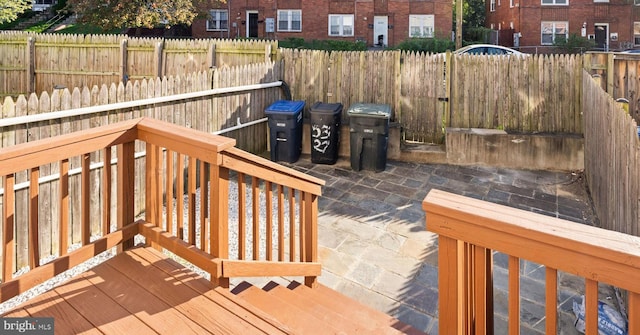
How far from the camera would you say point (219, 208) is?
8.71 feet

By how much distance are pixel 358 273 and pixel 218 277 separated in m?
2.27

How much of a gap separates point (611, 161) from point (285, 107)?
18.2 ft

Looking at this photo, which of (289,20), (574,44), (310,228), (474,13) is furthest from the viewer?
(474,13)

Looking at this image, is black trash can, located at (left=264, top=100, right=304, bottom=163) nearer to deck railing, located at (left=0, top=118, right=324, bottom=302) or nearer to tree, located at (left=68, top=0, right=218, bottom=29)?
deck railing, located at (left=0, top=118, right=324, bottom=302)

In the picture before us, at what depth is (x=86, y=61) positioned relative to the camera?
13.0m

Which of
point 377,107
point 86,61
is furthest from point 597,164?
point 86,61

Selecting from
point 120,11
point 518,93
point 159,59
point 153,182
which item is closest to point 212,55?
point 159,59

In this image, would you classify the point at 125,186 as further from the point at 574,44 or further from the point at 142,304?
the point at 574,44

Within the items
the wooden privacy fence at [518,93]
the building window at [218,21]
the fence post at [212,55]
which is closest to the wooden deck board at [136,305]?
the wooden privacy fence at [518,93]

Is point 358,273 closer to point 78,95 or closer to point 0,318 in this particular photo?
point 0,318

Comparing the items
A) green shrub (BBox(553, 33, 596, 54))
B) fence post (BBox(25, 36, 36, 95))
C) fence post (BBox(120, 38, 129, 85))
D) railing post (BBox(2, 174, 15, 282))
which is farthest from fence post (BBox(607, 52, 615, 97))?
green shrub (BBox(553, 33, 596, 54))

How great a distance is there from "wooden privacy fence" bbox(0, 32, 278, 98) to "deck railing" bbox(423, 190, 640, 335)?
10350mm

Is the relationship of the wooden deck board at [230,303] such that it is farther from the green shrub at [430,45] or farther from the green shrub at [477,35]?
the green shrub at [477,35]

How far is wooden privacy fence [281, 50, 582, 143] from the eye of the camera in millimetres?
8719
